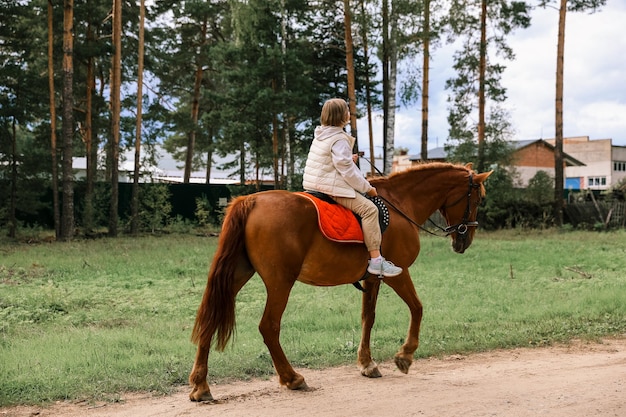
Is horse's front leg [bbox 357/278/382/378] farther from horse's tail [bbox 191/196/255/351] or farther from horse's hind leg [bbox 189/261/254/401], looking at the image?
horse's hind leg [bbox 189/261/254/401]

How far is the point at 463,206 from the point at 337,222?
1.94 meters

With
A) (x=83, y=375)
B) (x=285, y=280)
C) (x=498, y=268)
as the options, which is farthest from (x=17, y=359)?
(x=498, y=268)

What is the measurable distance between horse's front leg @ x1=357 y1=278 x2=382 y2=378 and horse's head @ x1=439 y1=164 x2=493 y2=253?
3.85 ft

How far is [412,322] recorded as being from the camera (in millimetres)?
6199

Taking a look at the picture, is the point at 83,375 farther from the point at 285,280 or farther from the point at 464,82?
the point at 464,82

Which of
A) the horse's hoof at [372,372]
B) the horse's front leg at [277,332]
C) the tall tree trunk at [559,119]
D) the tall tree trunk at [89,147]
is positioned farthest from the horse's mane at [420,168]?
the tall tree trunk at [559,119]

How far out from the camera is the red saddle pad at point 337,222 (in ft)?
18.5

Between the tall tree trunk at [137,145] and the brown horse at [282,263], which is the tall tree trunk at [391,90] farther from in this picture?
the brown horse at [282,263]

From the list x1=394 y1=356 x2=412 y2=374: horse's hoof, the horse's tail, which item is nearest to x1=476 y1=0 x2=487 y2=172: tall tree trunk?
x1=394 y1=356 x2=412 y2=374: horse's hoof

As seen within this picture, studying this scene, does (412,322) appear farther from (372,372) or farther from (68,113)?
(68,113)

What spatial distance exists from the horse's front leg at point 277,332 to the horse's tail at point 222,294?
1.02 ft

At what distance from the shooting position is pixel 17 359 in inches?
256

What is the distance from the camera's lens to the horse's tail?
17.2 feet

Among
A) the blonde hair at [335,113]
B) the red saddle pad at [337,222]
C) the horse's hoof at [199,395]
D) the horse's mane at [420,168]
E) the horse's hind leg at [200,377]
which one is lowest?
the horse's hoof at [199,395]
